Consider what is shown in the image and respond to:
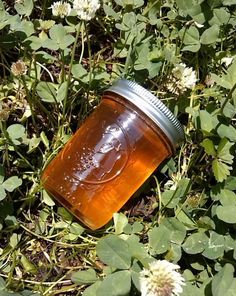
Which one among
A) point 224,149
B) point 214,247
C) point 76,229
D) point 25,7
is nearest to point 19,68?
point 25,7

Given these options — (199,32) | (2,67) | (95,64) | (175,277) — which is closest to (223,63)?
(199,32)

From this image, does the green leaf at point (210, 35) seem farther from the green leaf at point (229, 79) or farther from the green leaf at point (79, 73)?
the green leaf at point (79, 73)

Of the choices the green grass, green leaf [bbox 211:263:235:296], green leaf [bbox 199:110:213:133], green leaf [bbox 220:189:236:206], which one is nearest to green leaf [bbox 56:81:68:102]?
the green grass

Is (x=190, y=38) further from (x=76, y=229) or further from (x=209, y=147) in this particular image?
(x=76, y=229)

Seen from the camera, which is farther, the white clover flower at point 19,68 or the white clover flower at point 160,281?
the white clover flower at point 19,68

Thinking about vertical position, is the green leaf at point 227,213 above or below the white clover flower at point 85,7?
below

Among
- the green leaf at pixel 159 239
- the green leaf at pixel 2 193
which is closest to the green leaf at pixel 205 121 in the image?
the green leaf at pixel 159 239
